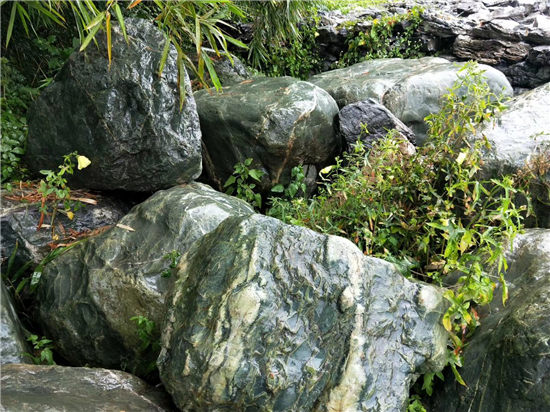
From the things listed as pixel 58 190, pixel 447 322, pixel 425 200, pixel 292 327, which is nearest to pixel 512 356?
pixel 447 322

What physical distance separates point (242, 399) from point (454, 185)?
1.70 m

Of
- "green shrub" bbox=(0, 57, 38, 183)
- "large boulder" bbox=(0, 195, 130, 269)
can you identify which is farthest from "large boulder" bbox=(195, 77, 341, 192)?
"green shrub" bbox=(0, 57, 38, 183)

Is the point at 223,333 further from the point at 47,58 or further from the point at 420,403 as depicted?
the point at 47,58

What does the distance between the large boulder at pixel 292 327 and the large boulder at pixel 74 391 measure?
0.24 meters

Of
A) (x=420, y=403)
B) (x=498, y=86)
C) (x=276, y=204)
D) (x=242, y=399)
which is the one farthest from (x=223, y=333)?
(x=498, y=86)

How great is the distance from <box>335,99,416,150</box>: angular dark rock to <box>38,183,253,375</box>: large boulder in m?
1.68

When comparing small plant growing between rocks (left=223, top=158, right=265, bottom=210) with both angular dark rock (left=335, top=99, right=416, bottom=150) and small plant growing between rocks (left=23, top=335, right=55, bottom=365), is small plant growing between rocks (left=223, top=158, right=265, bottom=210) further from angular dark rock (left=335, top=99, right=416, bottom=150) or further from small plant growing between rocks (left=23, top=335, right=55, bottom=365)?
small plant growing between rocks (left=23, top=335, right=55, bottom=365)

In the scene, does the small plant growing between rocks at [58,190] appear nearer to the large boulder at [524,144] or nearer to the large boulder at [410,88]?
the large boulder at [410,88]

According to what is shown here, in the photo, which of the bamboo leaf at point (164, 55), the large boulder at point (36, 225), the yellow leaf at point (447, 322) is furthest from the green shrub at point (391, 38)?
the yellow leaf at point (447, 322)

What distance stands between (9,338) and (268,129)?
8.64ft

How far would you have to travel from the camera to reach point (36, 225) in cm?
407

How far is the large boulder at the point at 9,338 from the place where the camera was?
2.84 meters

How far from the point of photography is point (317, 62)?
7.68 m

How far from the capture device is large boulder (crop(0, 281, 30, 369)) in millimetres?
2836
